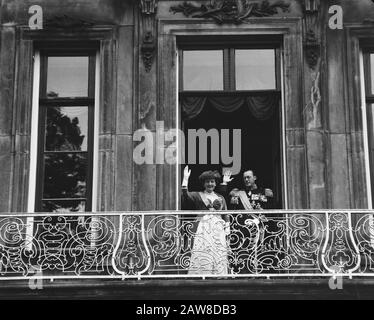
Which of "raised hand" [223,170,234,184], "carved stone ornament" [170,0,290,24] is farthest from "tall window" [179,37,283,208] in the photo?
"carved stone ornament" [170,0,290,24]

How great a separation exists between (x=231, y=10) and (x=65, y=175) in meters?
A: 3.78

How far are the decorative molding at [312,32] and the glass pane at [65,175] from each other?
395cm

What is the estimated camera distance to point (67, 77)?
15.4m

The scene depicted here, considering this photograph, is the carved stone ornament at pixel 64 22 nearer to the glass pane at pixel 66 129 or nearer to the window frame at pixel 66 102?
the window frame at pixel 66 102

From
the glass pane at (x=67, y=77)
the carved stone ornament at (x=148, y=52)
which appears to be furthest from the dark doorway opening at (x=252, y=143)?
the glass pane at (x=67, y=77)

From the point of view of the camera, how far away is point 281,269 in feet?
43.4

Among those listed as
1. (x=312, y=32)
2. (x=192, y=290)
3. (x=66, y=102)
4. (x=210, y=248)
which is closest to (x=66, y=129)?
(x=66, y=102)

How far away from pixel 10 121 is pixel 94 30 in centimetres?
202

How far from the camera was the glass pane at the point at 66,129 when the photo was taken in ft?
49.5

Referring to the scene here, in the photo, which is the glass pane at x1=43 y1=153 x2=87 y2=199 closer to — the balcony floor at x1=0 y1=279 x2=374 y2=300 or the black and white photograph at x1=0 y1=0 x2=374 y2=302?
the black and white photograph at x1=0 y1=0 x2=374 y2=302

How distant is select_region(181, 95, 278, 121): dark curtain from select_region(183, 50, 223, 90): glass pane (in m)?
0.20

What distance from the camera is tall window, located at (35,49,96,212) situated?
583 inches

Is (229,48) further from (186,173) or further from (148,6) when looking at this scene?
(186,173)

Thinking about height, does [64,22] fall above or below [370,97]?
above
